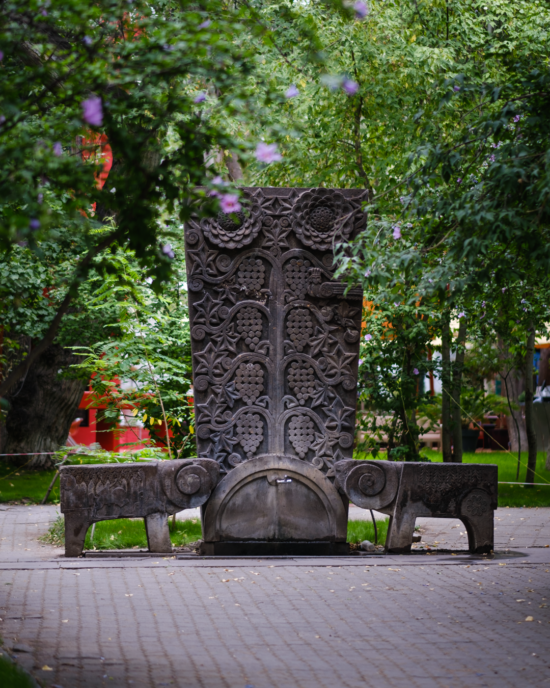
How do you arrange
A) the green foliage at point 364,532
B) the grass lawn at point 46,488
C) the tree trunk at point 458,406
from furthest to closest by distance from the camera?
the grass lawn at point 46,488 < the tree trunk at point 458,406 < the green foliage at point 364,532

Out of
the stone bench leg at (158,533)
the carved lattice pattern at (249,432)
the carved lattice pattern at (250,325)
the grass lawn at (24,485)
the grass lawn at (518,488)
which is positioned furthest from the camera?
the grass lawn at (24,485)

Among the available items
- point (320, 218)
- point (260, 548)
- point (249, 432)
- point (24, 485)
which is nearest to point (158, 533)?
point (260, 548)

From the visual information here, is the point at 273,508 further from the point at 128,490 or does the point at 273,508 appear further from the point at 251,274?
the point at 251,274

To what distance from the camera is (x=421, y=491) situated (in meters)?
8.90

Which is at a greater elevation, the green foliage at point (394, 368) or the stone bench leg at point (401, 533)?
the green foliage at point (394, 368)

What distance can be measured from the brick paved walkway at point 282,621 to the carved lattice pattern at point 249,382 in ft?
5.34

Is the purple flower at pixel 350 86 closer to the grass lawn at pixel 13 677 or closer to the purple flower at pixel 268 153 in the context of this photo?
the purple flower at pixel 268 153

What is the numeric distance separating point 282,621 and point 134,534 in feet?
15.9

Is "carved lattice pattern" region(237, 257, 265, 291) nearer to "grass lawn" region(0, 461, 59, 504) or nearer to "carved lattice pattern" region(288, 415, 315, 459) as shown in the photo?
"carved lattice pattern" region(288, 415, 315, 459)

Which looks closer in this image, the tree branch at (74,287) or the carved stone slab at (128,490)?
the tree branch at (74,287)

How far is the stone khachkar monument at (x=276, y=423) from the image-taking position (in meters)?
8.84

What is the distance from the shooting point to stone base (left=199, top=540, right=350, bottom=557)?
351 inches

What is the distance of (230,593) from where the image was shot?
7109 mm

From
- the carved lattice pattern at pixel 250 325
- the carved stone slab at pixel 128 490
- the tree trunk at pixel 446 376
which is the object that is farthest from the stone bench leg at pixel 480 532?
the tree trunk at pixel 446 376
